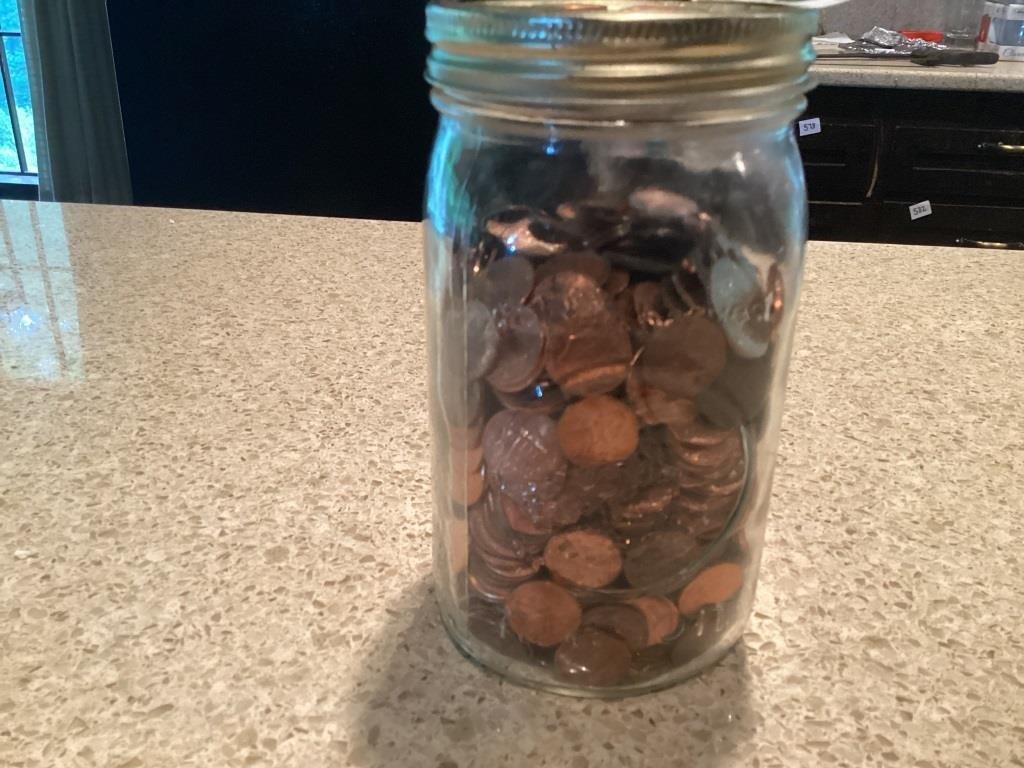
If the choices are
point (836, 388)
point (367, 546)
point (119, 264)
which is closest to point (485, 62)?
point (367, 546)

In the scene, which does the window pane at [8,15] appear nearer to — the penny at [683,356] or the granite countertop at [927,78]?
the granite countertop at [927,78]

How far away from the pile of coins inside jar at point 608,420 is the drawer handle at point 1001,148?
6.25 ft

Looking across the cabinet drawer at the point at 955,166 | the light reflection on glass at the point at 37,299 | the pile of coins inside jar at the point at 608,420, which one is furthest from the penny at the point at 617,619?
the cabinet drawer at the point at 955,166

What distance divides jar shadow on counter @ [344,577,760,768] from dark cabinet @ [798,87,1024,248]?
1840mm

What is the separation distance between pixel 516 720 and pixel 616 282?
7.6 inches

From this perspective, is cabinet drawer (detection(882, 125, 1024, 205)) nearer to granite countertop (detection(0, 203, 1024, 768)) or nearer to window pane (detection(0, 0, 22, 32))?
granite countertop (detection(0, 203, 1024, 768))

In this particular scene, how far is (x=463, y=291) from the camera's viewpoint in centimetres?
38

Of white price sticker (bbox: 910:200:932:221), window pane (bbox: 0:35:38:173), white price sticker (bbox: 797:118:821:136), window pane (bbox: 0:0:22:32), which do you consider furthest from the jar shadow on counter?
window pane (bbox: 0:0:22:32)

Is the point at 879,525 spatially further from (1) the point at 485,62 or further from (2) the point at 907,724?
(1) the point at 485,62

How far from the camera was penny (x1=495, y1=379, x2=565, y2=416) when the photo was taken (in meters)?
0.35

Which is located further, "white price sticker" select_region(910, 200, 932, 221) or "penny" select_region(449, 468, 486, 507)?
"white price sticker" select_region(910, 200, 932, 221)

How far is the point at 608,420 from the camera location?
0.35 metres

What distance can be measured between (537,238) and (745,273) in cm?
9

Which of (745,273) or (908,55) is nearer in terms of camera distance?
(745,273)
